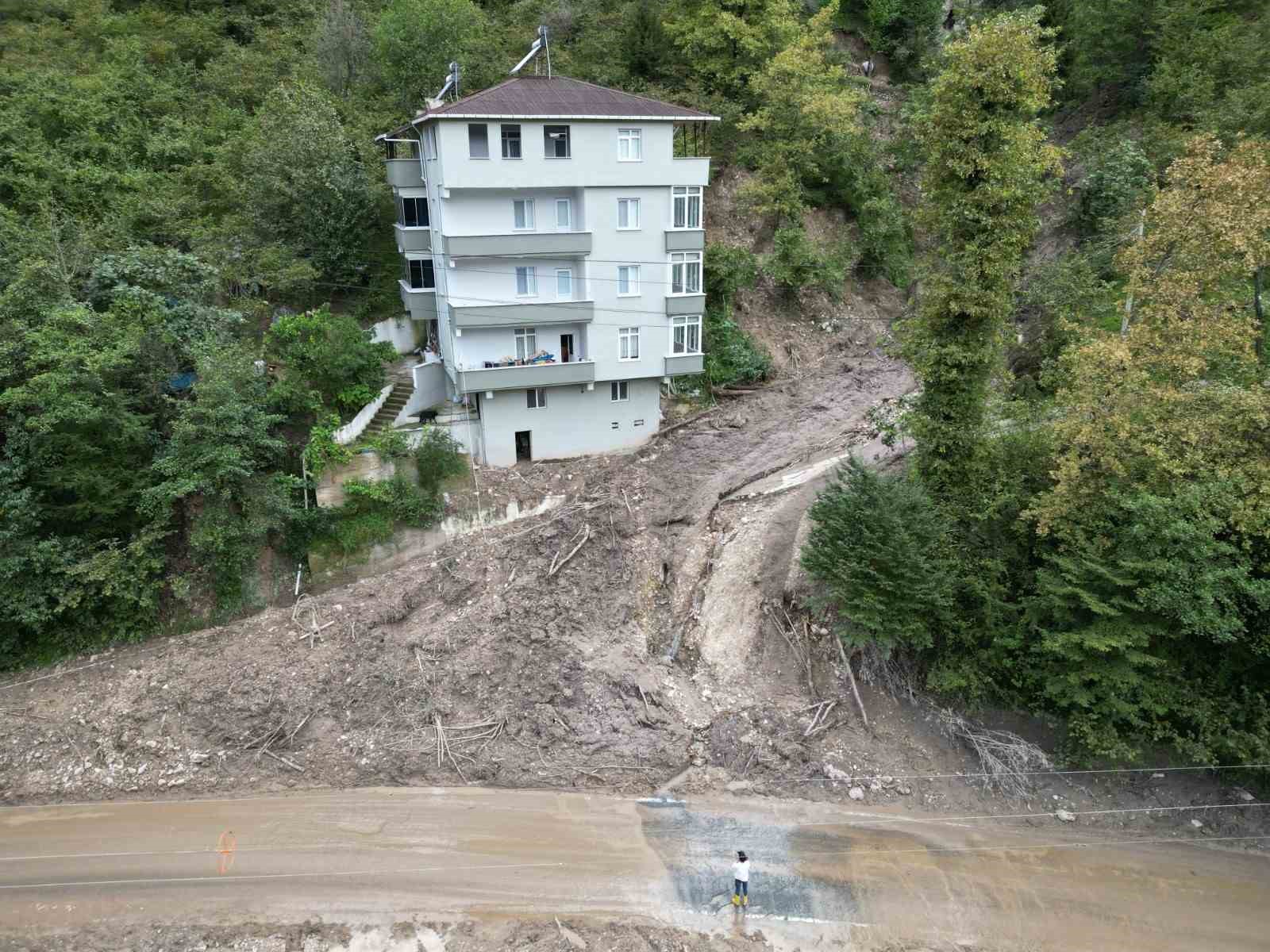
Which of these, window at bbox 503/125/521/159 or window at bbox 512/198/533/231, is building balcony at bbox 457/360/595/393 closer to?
window at bbox 512/198/533/231

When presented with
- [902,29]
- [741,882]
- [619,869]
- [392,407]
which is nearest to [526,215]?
[392,407]

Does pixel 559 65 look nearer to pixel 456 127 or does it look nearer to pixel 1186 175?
pixel 456 127

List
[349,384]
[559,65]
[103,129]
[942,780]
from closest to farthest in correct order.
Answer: [942,780]
[349,384]
[103,129]
[559,65]

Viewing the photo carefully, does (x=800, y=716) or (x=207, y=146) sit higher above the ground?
(x=207, y=146)

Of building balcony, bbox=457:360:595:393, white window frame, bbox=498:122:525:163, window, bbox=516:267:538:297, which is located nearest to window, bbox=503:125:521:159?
white window frame, bbox=498:122:525:163

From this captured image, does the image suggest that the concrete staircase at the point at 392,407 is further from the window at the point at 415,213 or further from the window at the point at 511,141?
the window at the point at 511,141

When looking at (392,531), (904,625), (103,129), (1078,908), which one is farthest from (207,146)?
(1078,908)
